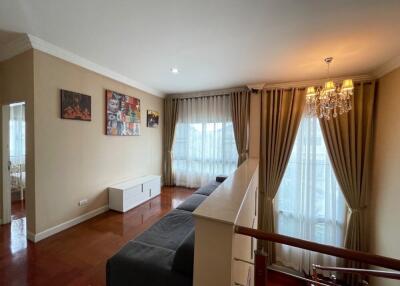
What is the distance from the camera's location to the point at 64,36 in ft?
A: 7.07

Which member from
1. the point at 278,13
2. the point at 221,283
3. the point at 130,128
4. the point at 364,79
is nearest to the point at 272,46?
the point at 278,13

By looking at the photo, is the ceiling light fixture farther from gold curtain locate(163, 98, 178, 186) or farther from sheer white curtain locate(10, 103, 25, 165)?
sheer white curtain locate(10, 103, 25, 165)

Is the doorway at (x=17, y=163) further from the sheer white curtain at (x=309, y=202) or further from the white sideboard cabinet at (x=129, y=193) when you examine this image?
the sheer white curtain at (x=309, y=202)

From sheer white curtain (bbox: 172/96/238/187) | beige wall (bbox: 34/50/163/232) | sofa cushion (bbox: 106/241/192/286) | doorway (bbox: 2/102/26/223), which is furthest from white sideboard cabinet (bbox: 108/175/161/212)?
sofa cushion (bbox: 106/241/192/286)

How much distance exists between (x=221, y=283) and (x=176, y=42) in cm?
236

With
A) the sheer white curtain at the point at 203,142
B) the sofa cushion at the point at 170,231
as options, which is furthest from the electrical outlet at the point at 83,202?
the sheer white curtain at the point at 203,142

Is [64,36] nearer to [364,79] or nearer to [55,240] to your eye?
[55,240]

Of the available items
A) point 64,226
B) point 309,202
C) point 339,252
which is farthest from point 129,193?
point 309,202

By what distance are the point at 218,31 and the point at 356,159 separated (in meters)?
3.21

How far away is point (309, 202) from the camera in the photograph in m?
3.59

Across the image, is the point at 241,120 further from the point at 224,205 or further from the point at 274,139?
the point at 224,205

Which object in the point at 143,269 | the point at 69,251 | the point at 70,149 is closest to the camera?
the point at 143,269

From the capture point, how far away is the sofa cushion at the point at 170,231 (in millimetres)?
1688

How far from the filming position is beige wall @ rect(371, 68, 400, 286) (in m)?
2.55
